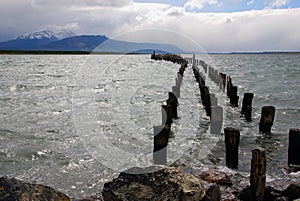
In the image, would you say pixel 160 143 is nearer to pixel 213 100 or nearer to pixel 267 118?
pixel 267 118

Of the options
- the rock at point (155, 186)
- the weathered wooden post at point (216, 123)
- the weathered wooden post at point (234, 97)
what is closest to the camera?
the rock at point (155, 186)

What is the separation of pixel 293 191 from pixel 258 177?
769 mm

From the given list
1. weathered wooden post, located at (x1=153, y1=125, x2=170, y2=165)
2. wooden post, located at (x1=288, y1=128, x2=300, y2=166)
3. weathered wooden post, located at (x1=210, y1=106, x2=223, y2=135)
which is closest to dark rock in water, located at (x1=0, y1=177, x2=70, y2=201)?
weathered wooden post, located at (x1=153, y1=125, x2=170, y2=165)

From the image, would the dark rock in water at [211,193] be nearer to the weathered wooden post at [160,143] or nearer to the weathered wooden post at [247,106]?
the weathered wooden post at [160,143]

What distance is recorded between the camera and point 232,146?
33.6ft

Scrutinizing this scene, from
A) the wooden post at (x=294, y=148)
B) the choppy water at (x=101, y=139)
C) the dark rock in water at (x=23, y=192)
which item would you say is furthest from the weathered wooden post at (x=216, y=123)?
the dark rock in water at (x=23, y=192)

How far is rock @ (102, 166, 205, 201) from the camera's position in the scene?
6.37m

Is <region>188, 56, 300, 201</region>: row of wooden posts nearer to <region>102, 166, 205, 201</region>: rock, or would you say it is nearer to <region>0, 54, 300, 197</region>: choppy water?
<region>0, 54, 300, 197</region>: choppy water

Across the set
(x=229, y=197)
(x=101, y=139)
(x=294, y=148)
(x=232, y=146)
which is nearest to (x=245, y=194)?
(x=229, y=197)

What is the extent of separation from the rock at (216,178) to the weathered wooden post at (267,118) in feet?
20.2

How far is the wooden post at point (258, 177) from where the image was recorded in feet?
25.1

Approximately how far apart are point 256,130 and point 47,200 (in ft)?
36.2

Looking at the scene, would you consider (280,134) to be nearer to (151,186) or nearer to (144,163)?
(144,163)

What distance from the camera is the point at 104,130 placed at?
14664mm
